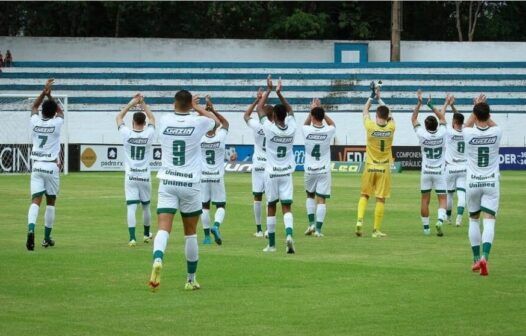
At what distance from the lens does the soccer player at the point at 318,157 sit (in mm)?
22891

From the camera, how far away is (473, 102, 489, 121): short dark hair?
16.5m

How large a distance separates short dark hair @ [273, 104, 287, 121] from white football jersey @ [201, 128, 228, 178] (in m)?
2.57

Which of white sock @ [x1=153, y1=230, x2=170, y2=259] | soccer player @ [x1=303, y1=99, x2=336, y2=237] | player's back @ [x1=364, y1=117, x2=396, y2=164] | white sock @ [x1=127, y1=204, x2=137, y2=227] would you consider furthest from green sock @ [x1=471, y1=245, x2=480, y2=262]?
white sock @ [x1=127, y1=204, x2=137, y2=227]

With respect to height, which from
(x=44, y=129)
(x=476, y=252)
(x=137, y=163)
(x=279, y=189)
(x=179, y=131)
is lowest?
(x=476, y=252)

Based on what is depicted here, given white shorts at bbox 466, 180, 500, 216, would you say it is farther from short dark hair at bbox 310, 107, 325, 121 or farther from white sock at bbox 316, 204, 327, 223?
white sock at bbox 316, 204, 327, 223

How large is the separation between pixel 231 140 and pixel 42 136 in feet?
132

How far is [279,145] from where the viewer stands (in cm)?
1953

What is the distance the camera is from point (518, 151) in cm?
5541

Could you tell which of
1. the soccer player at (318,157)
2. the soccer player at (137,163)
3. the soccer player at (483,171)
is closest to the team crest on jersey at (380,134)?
the soccer player at (318,157)

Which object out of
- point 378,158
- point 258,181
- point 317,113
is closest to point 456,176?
point 378,158

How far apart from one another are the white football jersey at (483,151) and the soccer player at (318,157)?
610 centimetres

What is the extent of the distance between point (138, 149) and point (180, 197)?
620 centimetres

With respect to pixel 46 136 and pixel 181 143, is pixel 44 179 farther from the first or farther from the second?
pixel 181 143

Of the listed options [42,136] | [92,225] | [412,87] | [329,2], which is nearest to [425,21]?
[329,2]
